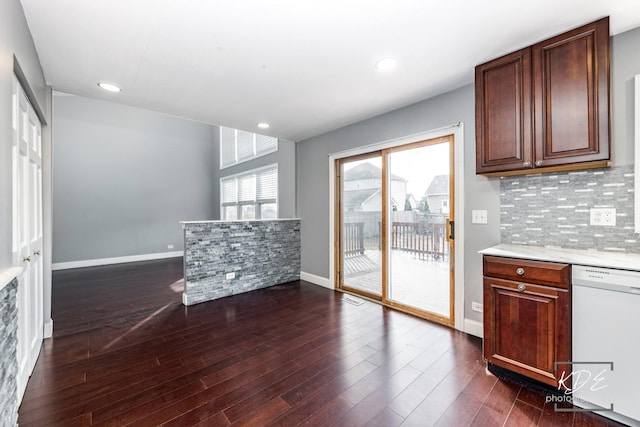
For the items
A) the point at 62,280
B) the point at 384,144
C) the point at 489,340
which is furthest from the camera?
the point at 62,280

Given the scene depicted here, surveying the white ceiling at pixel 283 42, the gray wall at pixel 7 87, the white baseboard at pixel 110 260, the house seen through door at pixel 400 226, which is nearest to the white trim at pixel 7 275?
the gray wall at pixel 7 87

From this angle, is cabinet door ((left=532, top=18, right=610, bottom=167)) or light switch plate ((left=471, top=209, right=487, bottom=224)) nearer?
cabinet door ((left=532, top=18, right=610, bottom=167))

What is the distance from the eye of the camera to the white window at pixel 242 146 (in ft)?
18.4

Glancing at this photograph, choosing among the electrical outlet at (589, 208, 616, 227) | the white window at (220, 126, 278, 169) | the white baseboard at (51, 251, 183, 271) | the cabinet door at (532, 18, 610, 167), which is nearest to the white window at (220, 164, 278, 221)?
the white window at (220, 126, 278, 169)

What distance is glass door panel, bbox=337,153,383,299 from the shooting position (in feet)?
11.7

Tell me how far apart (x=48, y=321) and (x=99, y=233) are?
13.9 ft

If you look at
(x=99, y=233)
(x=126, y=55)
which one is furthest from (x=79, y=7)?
(x=99, y=233)

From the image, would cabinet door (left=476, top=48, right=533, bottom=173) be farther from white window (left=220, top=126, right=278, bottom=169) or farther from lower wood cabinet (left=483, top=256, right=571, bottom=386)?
white window (left=220, top=126, right=278, bottom=169)

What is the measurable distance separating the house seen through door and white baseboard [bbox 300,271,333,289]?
0.23 meters

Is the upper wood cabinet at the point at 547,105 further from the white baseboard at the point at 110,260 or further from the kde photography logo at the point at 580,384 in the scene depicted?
the white baseboard at the point at 110,260

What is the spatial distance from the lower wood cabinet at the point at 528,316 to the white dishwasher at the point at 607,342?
2.3 inches

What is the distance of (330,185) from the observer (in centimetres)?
409

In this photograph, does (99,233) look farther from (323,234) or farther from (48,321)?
(323,234)

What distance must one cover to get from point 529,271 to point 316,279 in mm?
3053
